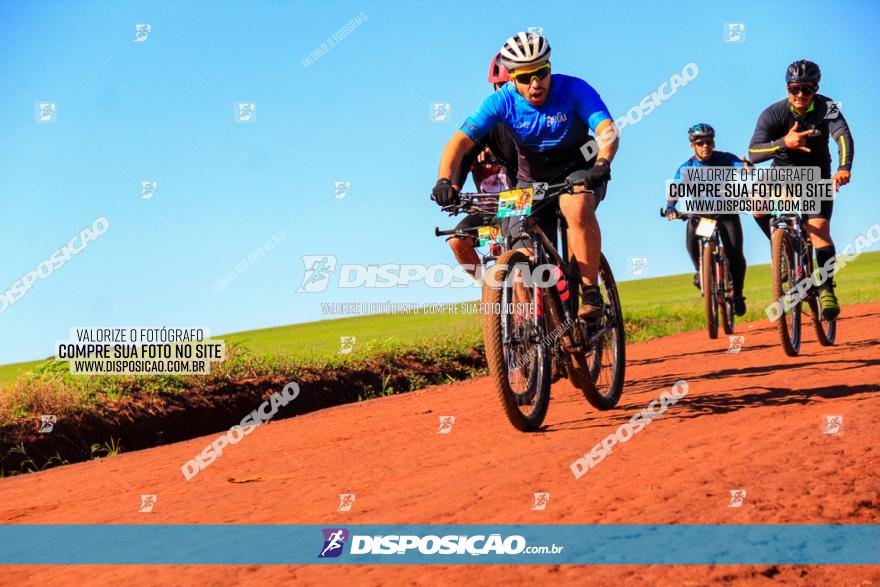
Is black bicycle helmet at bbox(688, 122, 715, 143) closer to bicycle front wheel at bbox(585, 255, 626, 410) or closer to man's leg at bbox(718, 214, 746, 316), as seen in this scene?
man's leg at bbox(718, 214, 746, 316)

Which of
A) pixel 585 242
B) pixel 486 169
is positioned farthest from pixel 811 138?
pixel 585 242

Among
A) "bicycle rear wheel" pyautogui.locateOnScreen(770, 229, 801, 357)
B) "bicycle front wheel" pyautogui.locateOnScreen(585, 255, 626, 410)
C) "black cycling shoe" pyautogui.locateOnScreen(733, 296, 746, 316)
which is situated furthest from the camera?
"black cycling shoe" pyautogui.locateOnScreen(733, 296, 746, 316)

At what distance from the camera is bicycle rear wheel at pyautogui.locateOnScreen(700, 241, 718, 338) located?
1192 centimetres

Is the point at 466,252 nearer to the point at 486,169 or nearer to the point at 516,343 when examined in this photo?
the point at 486,169

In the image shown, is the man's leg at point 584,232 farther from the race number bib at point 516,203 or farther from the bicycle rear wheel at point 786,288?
the bicycle rear wheel at point 786,288

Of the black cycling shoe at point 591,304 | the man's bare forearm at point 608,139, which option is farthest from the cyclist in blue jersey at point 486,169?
the black cycling shoe at point 591,304

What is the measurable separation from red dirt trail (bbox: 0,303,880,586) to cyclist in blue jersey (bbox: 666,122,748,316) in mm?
3851

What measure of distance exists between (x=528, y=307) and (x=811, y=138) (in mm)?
4951

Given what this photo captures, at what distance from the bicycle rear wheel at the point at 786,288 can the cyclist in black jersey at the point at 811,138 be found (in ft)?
1.34

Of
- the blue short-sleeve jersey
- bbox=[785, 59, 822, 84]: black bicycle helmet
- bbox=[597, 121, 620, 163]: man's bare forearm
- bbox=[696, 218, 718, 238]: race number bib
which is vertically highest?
bbox=[785, 59, 822, 84]: black bicycle helmet

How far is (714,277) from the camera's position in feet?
39.4

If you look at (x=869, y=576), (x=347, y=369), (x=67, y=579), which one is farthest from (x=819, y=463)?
(x=347, y=369)

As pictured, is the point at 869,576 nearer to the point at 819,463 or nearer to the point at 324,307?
the point at 819,463

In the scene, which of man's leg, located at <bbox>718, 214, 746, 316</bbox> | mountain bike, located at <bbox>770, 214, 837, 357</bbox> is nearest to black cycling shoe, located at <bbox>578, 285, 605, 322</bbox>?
mountain bike, located at <bbox>770, 214, 837, 357</bbox>
